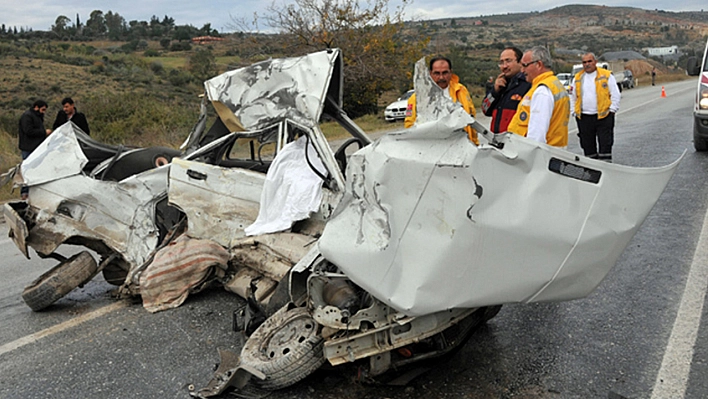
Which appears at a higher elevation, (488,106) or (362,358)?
(488,106)

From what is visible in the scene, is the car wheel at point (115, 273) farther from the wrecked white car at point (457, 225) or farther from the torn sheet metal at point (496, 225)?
the torn sheet metal at point (496, 225)

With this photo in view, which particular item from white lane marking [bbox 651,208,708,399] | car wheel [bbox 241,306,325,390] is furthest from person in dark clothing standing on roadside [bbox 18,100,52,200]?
white lane marking [bbox 651,208,708,399]

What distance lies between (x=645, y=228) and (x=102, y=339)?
4.95 m

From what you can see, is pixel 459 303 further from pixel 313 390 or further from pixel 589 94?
pixel 589 94

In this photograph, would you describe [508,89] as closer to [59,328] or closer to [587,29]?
[59,328]

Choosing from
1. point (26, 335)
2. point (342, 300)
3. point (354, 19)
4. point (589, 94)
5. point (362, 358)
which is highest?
point (354, 19)

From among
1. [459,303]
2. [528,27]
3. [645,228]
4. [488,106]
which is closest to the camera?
[459,303]

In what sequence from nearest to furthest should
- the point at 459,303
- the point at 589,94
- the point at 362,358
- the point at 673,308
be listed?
1. the point at 459,303
2. the point at 362,358
3. the point at 673,308
4. the point at 589,94

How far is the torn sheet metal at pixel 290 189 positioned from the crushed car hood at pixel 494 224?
1.55 meters

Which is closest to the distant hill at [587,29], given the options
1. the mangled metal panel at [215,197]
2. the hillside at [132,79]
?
the hillside at [132,79]

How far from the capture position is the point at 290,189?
457cm

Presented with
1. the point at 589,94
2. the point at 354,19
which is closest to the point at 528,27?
the point at 354,19

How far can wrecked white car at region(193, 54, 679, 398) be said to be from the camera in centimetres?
283

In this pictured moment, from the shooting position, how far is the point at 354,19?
22.5 meters
